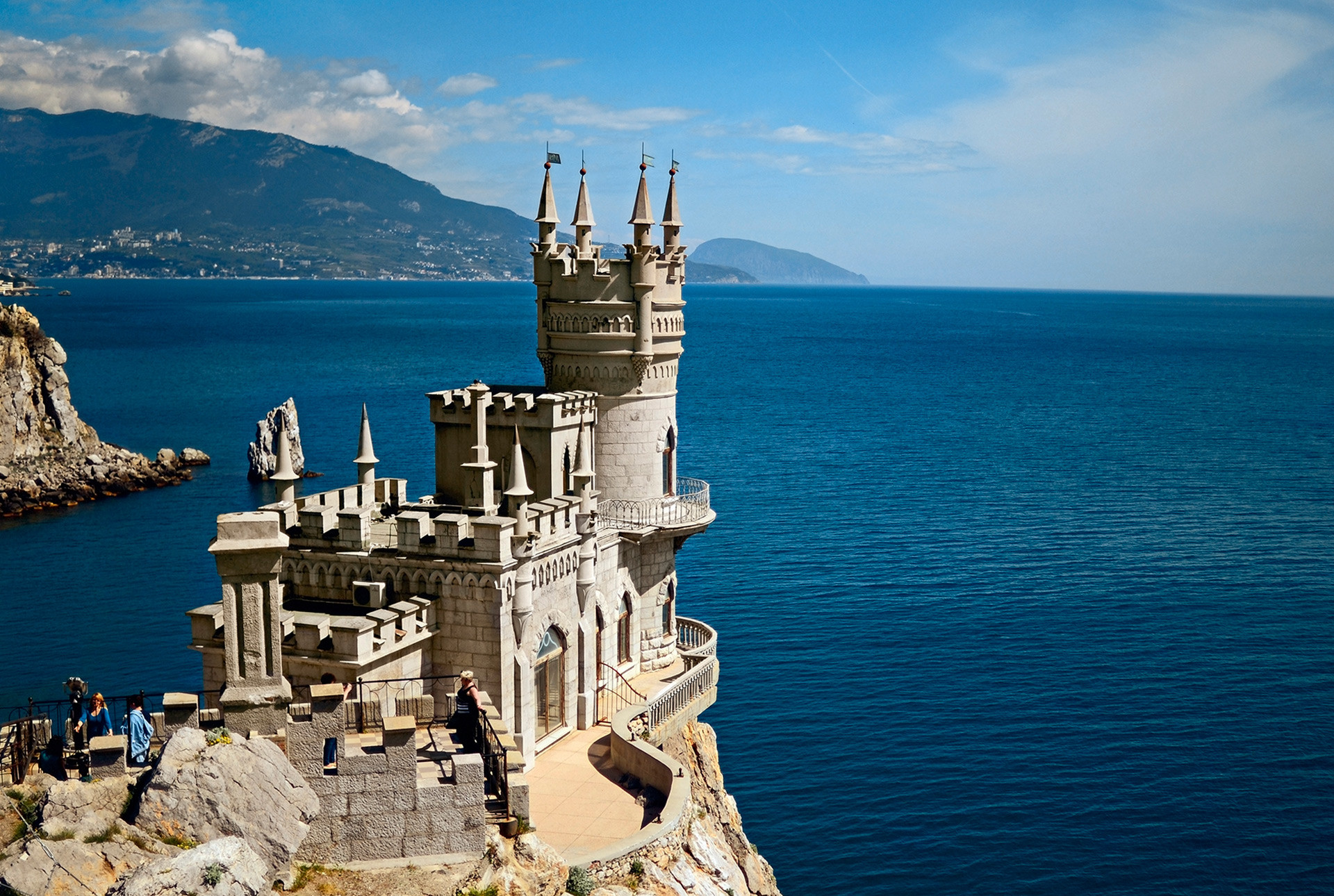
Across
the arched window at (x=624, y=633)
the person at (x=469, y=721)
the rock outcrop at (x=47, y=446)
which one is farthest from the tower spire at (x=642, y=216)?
the rock outcrop at (x=47, y=446)

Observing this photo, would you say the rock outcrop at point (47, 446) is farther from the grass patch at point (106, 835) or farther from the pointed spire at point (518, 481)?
the grass patch at point (106, 835)

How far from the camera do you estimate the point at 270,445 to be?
94.9m

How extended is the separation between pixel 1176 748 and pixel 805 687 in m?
14.4

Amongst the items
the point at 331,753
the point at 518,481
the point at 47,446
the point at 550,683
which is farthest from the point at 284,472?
the point at 47,446

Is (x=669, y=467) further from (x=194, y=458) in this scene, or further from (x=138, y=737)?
(x=194, y=458)

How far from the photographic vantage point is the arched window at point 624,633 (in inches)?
1374

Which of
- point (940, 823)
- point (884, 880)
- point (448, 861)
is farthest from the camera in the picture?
point (940, 823)

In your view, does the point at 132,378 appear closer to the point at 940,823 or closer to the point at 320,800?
the point at 940,823

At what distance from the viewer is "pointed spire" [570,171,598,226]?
36062 millimetres

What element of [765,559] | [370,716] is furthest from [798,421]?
[370,716]

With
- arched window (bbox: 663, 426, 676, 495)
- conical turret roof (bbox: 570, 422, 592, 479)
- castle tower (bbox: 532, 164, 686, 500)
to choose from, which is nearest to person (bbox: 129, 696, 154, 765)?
conical turret roof (bbox: 570, 422, 592, 479)

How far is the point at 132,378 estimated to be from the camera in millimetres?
152750

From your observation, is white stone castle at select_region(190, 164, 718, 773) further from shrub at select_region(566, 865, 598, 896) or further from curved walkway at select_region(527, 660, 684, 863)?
shrub at select_region(566, 865, 598, 896)

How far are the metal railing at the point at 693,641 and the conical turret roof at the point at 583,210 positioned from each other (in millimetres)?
12624
